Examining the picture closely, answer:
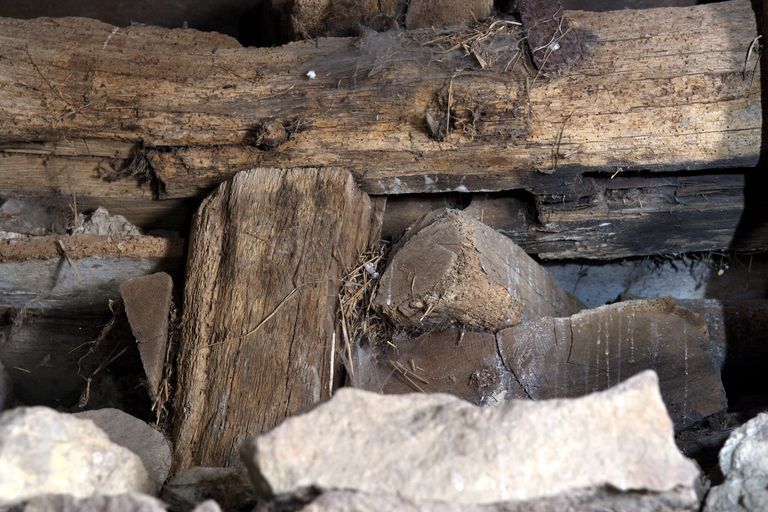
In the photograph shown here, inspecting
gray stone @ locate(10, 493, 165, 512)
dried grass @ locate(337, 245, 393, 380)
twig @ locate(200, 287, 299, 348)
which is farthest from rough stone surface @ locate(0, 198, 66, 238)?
gray stone @ locate(10, 493, 165, 512)

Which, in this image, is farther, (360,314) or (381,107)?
(381,107)

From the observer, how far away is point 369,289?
295 centimetres

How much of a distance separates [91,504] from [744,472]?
158 cm

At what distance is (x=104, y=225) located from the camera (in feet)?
11.2

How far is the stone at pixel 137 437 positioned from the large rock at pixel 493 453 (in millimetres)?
868

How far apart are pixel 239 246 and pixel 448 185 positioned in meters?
0.88

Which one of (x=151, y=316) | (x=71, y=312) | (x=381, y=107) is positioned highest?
(x=381, y=107)

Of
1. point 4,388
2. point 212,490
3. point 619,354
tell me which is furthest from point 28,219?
point 619,354

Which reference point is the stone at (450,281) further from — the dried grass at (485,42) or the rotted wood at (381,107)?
the dried grass at (485,42)

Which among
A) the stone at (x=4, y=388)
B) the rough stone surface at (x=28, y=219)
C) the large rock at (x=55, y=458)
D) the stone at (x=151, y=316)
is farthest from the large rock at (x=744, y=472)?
the stone at (x=4, y=388)

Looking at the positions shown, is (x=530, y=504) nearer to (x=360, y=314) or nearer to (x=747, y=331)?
(x=360, y=314)

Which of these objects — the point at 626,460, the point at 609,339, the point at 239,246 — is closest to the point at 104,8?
the point at 239,246

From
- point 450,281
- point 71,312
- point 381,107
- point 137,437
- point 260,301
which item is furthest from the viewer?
point 71,312

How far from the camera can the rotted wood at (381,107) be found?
10.1 feet
